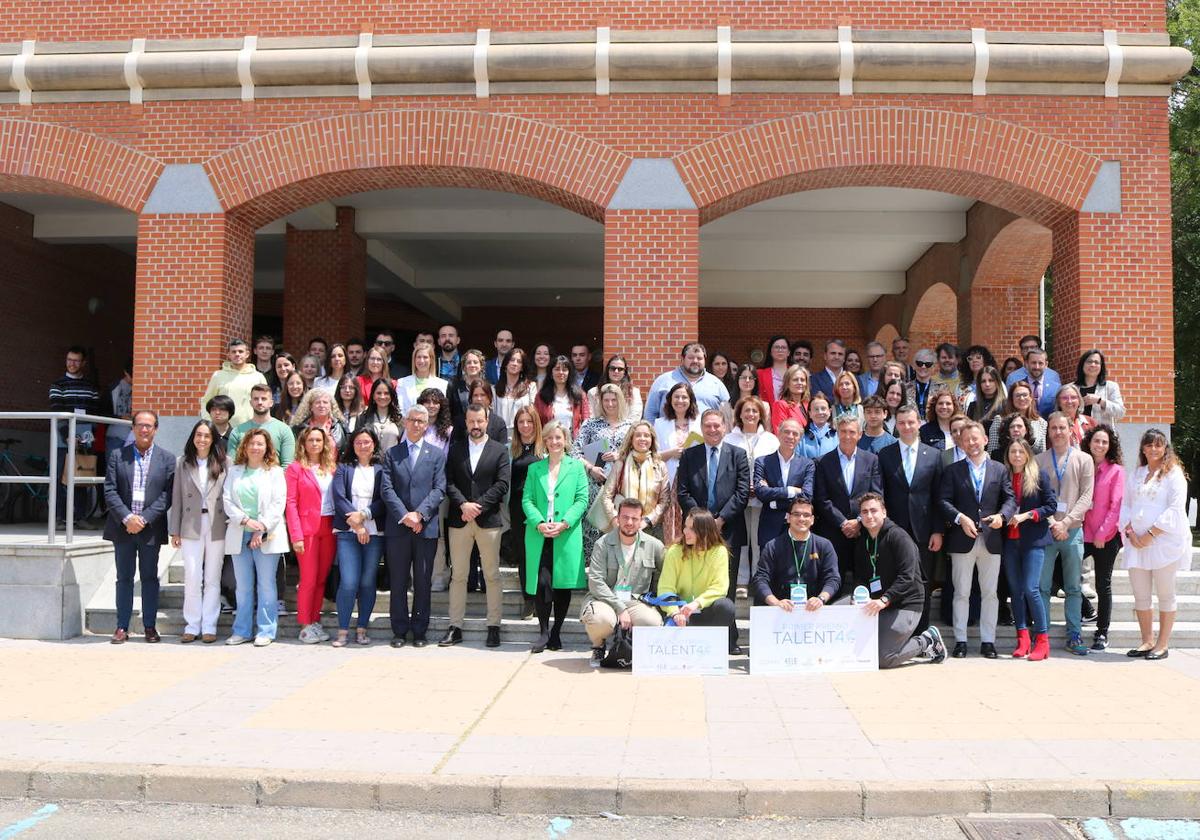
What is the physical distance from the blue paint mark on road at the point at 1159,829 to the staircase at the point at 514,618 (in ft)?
12.8

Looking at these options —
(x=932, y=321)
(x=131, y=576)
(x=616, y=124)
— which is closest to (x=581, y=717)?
(x=131, y=576)

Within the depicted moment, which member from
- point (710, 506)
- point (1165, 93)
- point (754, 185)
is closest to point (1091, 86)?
point (1165, 93)

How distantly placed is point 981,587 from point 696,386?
3.04 m

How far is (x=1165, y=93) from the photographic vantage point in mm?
11320

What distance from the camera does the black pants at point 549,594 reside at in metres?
8.65

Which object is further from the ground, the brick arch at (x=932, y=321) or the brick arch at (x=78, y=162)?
the brick arch at (x=78, y=162)

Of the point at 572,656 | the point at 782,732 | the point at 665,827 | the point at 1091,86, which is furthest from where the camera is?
the point at 1091,86

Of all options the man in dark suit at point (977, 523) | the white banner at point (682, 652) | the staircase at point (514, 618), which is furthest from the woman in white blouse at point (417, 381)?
the man in dark suit at point (977, 523)

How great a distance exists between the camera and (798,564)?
8.20 m

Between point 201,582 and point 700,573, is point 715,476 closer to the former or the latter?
point 700,573

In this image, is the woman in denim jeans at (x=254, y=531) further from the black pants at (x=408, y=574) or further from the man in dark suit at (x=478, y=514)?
the man in dark suit at (x=478, y=514)

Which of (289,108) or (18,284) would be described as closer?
(289,108)

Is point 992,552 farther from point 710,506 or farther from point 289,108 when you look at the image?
point 289,108

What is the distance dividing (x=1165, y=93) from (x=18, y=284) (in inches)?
630
